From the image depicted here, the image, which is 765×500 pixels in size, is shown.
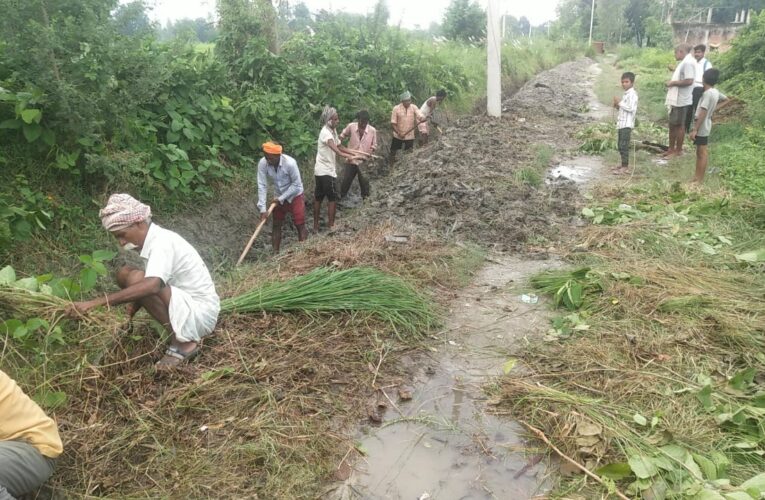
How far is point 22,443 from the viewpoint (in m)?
2.27

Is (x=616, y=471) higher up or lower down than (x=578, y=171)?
higher up

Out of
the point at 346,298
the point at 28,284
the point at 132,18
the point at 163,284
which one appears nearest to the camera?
the point at 163,284

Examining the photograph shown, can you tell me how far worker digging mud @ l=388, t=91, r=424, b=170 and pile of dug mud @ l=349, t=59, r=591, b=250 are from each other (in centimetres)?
34

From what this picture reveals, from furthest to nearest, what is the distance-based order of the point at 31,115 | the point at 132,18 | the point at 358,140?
the point at 358,140 < the point at 132,18 < the point at 31,115

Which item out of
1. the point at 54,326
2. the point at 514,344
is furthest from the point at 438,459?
the point at 54,326

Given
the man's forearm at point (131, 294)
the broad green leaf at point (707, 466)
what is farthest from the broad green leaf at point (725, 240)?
the man's forearm at point (131, 294)

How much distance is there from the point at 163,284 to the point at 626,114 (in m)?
Result: 7.47

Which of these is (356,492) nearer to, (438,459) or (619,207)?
(438,459)

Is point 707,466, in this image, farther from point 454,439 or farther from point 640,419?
point 454,439

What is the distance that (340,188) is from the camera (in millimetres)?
8266

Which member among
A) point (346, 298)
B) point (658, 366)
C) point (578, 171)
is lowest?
point (578, 171)

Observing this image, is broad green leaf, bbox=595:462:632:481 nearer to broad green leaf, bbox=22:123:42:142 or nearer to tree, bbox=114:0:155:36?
broad green leaf, bbox=22:123:42:142

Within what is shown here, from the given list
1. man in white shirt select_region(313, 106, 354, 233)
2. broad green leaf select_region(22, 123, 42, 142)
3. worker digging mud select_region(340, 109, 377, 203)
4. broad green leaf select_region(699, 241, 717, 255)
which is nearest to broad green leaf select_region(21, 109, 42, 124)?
broad green leaf select_region(22, 123, 42, 142)

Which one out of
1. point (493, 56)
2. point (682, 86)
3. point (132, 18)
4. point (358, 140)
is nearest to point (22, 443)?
point (132, 18)
